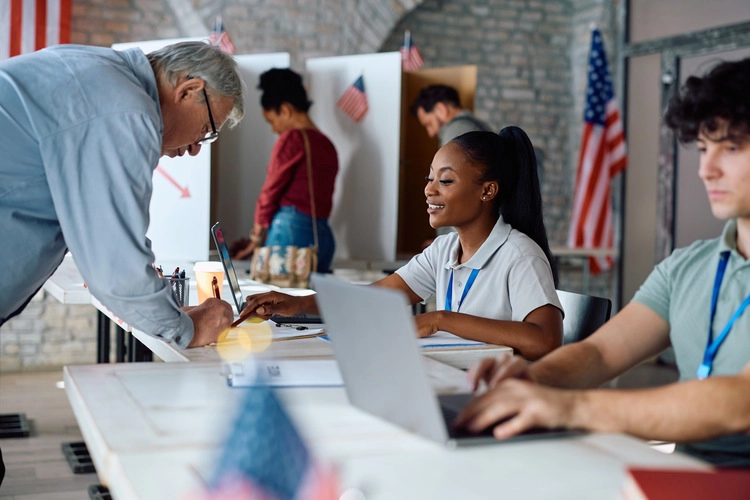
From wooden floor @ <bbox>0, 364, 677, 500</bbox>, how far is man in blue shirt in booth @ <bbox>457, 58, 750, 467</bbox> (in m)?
2.19

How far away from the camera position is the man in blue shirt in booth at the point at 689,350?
1.16m

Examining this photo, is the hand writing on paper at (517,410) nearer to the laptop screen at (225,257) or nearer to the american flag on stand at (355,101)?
the laptop screen at (225,257)

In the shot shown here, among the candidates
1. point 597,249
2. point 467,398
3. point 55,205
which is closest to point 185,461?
point 467,398

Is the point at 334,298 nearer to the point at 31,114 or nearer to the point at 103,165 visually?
the point at 103,165

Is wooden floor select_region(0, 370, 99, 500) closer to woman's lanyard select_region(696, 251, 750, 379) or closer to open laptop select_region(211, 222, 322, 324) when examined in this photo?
open laptop select_region(211, 222, 322, 324)

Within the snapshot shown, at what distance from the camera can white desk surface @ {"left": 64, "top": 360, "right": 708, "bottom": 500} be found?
37.4 inches

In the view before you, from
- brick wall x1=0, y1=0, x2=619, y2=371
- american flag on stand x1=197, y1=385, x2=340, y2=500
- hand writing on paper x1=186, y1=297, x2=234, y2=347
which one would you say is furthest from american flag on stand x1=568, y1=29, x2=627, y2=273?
american flag on stand x1=197, y1=385, x2=340, y2=500

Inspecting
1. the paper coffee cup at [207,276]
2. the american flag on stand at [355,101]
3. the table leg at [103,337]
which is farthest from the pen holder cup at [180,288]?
the american flag on stand at [355,101]

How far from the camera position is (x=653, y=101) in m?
6.16

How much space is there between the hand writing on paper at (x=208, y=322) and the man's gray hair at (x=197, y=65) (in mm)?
479

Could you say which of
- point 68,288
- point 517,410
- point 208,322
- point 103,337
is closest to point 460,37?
point 103,337

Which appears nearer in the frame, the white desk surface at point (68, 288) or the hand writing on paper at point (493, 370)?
the hand writing on paper at point (493, 370)

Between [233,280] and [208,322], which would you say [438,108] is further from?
[208,322]

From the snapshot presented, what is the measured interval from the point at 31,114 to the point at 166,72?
35 cm
